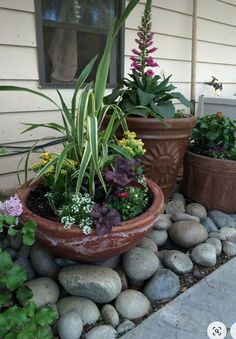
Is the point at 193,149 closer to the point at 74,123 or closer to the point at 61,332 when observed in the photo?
the point at 74,123

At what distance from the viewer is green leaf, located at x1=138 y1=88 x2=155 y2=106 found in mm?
1775

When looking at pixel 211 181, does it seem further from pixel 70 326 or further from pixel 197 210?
pixel 70 326

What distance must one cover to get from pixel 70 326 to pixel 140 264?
1.38ft

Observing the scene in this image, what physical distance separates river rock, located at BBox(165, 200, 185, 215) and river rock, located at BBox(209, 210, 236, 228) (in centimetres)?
20

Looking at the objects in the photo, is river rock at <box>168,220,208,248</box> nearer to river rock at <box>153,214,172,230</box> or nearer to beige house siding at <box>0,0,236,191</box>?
river rock at <box>153,214,172,230</box>

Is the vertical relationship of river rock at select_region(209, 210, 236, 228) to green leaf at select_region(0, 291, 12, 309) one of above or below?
below

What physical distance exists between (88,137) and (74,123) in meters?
0.17

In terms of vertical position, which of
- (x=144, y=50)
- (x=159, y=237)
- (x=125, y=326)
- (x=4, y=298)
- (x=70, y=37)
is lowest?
(x=125, y=326)

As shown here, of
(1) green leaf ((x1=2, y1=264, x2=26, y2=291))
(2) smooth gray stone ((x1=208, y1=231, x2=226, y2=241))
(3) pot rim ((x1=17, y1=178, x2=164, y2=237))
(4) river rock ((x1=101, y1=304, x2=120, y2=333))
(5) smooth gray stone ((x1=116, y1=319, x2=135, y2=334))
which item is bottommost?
(5) smooth gray stone ((x1=116, y1=319, x2=135, y2=334))

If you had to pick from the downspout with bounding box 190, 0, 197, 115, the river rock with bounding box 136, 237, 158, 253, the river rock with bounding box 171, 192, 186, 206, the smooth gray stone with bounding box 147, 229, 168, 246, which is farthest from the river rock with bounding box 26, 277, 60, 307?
the downspout with bounding box 190, 0, 197, 115

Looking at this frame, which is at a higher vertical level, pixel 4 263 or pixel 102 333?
pixel 4 263

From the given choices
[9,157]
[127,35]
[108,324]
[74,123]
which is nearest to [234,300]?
[108,324]

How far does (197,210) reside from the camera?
2.05 meters

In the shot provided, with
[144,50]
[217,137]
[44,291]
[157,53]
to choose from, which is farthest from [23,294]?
[157,53]
